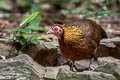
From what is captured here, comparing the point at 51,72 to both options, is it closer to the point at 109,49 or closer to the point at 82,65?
the point at 82,65

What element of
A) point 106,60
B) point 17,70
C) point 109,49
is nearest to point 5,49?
point 17,70

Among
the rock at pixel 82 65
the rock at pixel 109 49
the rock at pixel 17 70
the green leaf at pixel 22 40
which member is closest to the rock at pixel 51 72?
the rock at pixel 17 70

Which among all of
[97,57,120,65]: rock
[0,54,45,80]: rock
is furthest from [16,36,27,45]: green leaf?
[97,57,120,65]: rock

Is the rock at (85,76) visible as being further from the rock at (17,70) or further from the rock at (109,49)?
the rock at (109,49)

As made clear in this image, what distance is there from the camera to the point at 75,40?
4.55 meters

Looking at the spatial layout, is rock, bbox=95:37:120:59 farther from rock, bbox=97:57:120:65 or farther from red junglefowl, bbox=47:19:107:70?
red junglefowl, bbox=47:19:107:70

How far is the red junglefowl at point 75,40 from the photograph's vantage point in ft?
14.8

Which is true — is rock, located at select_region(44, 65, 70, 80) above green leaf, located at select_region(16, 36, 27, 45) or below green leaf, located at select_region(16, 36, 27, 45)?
below

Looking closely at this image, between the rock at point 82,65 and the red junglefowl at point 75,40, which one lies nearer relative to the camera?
the red junglefowl at point 75,40

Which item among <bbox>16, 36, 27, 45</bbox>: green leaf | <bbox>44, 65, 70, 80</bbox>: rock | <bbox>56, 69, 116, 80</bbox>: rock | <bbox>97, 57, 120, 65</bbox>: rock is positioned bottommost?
<bbox>44, 65, 70, 80</bbox>: rock

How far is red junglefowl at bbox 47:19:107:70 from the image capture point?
4508 mm

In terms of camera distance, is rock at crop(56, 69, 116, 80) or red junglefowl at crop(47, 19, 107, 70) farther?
red junglefowl at crop(47, 19, 107, 70)

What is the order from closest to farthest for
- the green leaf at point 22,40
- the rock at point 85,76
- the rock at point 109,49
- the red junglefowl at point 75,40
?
the rock at point 85,76 < the red junglefowl at point 75,40 < the green leaf at point 22,40 < the rock at point 109,49

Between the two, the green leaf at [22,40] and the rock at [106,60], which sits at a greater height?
the green leaf at [22,40]
